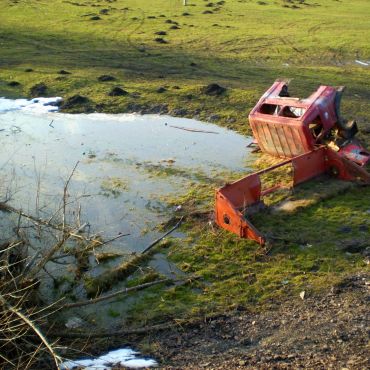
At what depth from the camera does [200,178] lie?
38.2ft

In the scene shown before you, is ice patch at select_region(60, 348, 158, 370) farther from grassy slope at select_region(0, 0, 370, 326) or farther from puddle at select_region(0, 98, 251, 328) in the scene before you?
grassy slope at select_region(0, 0, 370, 326)

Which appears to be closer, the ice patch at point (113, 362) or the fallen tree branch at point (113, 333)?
the ice patch at point (113, 362)

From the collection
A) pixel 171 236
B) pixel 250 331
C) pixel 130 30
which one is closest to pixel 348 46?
pixel 130 30

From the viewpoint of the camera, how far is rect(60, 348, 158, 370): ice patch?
242 inches

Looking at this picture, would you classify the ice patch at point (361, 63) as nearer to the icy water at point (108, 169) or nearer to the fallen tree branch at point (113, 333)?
the icy water at point (108, 169)

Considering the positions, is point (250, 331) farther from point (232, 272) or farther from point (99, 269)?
point (99, 269)

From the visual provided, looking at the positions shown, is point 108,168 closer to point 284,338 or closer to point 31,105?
point 31,105

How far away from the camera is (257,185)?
9625mm

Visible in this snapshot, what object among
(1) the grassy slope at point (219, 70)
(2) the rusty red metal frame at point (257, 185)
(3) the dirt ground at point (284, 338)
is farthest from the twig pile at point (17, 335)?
(2) the rusty red metal frame at point (257, 185)

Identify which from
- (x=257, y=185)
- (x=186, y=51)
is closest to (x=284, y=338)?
(x=257, y=185)

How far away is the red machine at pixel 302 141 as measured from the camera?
967cm

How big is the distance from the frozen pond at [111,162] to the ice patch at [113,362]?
105 inches

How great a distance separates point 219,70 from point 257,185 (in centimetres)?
1124

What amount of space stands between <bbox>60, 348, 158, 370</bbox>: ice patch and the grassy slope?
0.84 m
